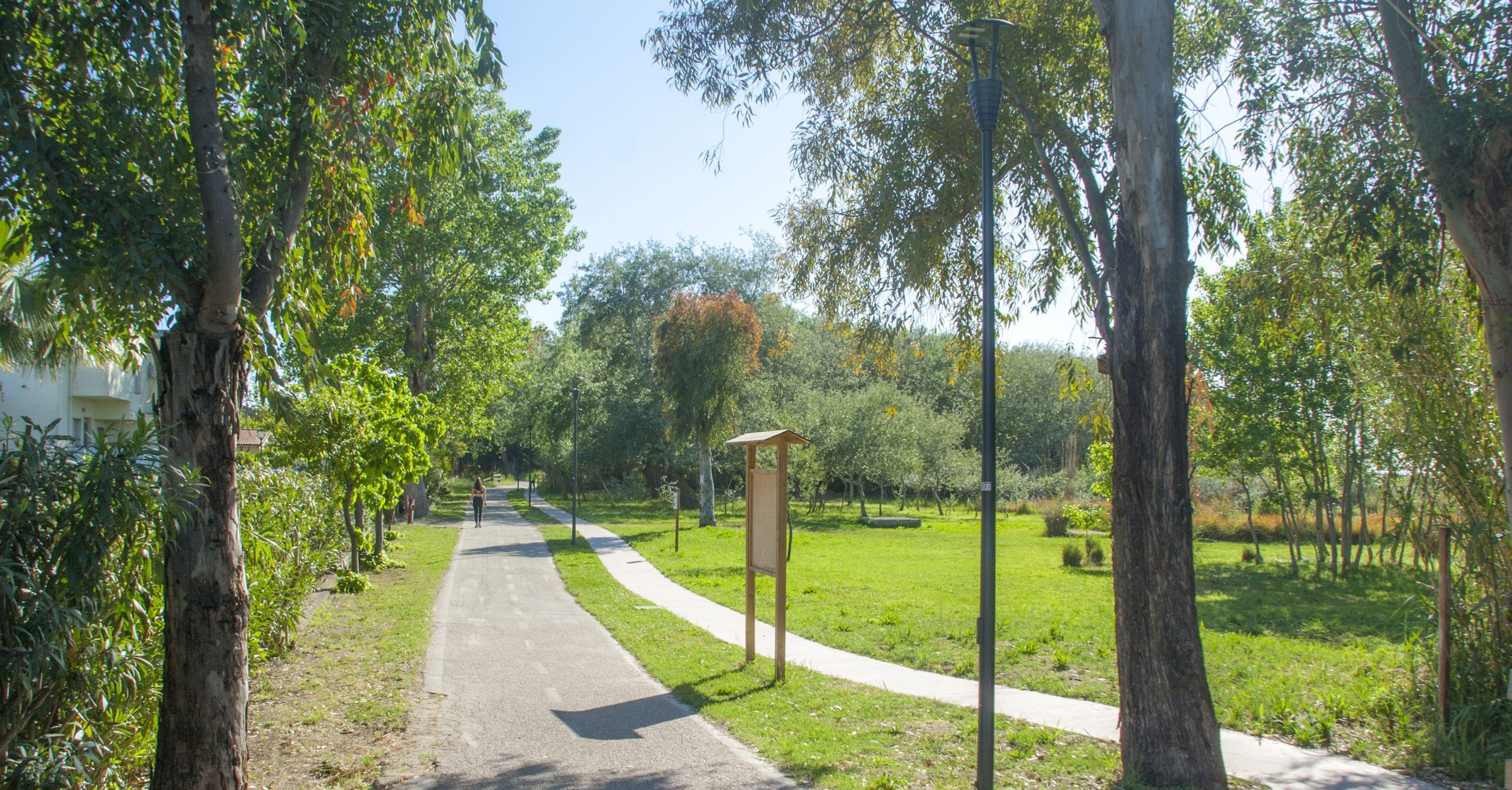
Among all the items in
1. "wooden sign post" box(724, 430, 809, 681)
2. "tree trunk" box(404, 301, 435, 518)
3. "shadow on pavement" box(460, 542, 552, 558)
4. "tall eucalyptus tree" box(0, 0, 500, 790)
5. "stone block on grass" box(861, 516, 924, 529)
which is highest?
"tree trunk" box(404, 301, 435, 518)

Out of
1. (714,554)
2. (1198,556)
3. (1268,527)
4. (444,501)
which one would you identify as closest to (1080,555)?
(1198,556)

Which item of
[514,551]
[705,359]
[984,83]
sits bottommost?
[514,551]

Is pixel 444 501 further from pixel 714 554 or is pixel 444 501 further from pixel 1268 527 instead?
pixel 1268 527

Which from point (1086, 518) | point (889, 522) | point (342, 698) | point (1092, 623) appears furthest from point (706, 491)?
point (342, 698)

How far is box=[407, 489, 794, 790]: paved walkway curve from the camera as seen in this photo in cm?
649

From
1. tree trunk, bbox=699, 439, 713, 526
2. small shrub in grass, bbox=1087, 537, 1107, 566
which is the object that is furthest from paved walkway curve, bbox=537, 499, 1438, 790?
tree trunk, bbox=699, 439, 713, 526

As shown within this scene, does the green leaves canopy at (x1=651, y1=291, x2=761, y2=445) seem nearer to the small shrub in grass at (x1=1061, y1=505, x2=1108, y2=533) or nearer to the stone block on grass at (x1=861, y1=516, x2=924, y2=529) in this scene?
the stone block on grass at (x1=861, y1=516, x2=924, y2=529)

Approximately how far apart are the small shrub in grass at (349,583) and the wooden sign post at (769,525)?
8123mm

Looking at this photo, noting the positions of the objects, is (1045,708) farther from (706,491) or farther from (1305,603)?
(706,491)

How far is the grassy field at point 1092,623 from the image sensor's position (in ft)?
25.1

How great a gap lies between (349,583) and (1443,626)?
14.7m

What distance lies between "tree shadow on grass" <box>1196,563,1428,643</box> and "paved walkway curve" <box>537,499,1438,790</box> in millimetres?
1854

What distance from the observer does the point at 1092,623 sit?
1252 centimetres

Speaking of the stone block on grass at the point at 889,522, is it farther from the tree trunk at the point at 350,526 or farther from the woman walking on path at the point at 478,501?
the tree trunk at the point at 350,526
